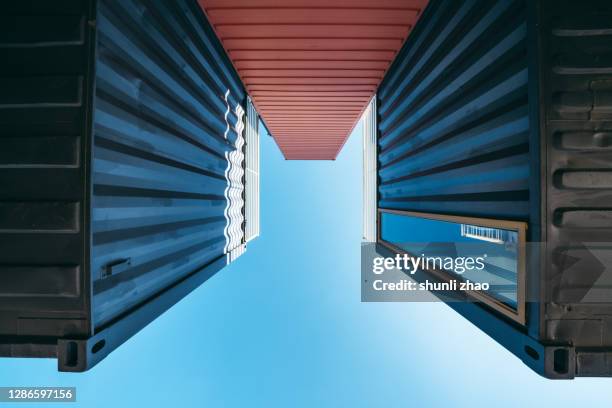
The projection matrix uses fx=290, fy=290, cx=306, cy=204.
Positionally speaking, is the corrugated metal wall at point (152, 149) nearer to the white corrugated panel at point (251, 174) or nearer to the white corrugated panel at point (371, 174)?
the white corrugated panel at point (251, 174)

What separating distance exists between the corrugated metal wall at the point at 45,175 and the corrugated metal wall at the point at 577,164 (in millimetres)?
4556

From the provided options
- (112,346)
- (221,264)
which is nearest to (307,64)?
(221,264)

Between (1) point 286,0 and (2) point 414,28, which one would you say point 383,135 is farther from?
(1) point 286,0

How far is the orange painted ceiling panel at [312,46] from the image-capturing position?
574 centimetres

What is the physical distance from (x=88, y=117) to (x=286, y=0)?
4349 millimetres

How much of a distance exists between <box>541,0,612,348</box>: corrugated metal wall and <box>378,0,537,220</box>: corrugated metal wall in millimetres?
273

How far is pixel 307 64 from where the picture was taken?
24.7ft

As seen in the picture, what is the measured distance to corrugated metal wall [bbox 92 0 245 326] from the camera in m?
3.23

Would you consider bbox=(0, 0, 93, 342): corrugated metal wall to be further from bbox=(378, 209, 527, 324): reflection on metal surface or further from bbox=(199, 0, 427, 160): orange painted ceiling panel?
bbox=(378, 209, 527, 324): reflection on metal surface

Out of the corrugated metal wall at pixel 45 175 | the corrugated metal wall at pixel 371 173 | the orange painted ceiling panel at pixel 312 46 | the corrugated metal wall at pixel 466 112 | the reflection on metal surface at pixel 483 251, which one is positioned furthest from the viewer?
the corrugated metal wall at pixel 371 173

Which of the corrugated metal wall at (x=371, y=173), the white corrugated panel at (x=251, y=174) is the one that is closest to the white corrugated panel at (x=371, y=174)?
the corrugated metal wall at (x=371, y=173)
